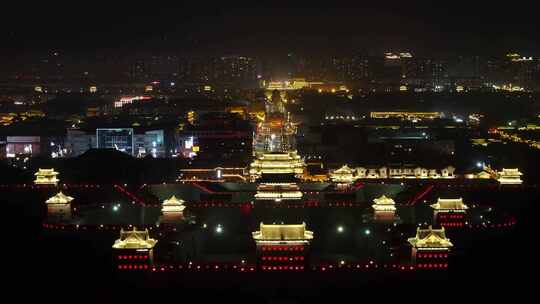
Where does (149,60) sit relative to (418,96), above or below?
above

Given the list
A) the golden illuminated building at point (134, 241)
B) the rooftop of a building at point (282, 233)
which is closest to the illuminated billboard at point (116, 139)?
the golden illuminated building at point (134, 241)

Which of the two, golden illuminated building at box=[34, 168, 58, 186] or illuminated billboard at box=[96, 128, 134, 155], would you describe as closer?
golden illuminated building at box=[34, 168, 58, 186]

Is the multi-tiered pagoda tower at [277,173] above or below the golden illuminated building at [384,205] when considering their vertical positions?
above

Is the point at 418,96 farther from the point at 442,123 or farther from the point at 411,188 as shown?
the point at 411,188

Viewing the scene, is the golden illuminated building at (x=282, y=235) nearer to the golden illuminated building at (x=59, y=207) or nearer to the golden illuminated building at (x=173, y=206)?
the golden illuminated building at (x=173, y=206)

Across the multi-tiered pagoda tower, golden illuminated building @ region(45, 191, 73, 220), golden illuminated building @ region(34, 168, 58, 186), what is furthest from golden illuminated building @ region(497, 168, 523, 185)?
golden illuminated building @ region(34, 168, 58, 186)

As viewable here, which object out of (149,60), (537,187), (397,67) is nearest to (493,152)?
A: (537,187)

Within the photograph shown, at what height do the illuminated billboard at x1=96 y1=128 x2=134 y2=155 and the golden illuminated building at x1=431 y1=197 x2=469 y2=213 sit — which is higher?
the illuminated billboard at x1=96 y1=128 x2=134 y2=155

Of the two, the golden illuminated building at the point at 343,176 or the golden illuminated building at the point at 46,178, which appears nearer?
the golden illuminated building at the point at 46,178

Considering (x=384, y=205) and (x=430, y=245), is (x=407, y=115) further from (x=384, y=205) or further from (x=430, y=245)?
(x=430, y=245)

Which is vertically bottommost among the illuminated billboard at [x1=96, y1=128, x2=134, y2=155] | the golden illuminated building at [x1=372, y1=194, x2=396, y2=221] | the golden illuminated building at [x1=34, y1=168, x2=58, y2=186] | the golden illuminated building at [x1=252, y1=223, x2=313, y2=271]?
the golden illuminated building at [x1=252, y1=223, x2=313, y2=271]

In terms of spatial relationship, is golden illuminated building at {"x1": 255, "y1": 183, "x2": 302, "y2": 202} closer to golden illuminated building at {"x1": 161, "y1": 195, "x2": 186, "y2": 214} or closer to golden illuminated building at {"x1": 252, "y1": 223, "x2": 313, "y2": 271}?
golden illuminated building at {"x1": 161, "y1": 195, "x2": 186, "y2": 214}
